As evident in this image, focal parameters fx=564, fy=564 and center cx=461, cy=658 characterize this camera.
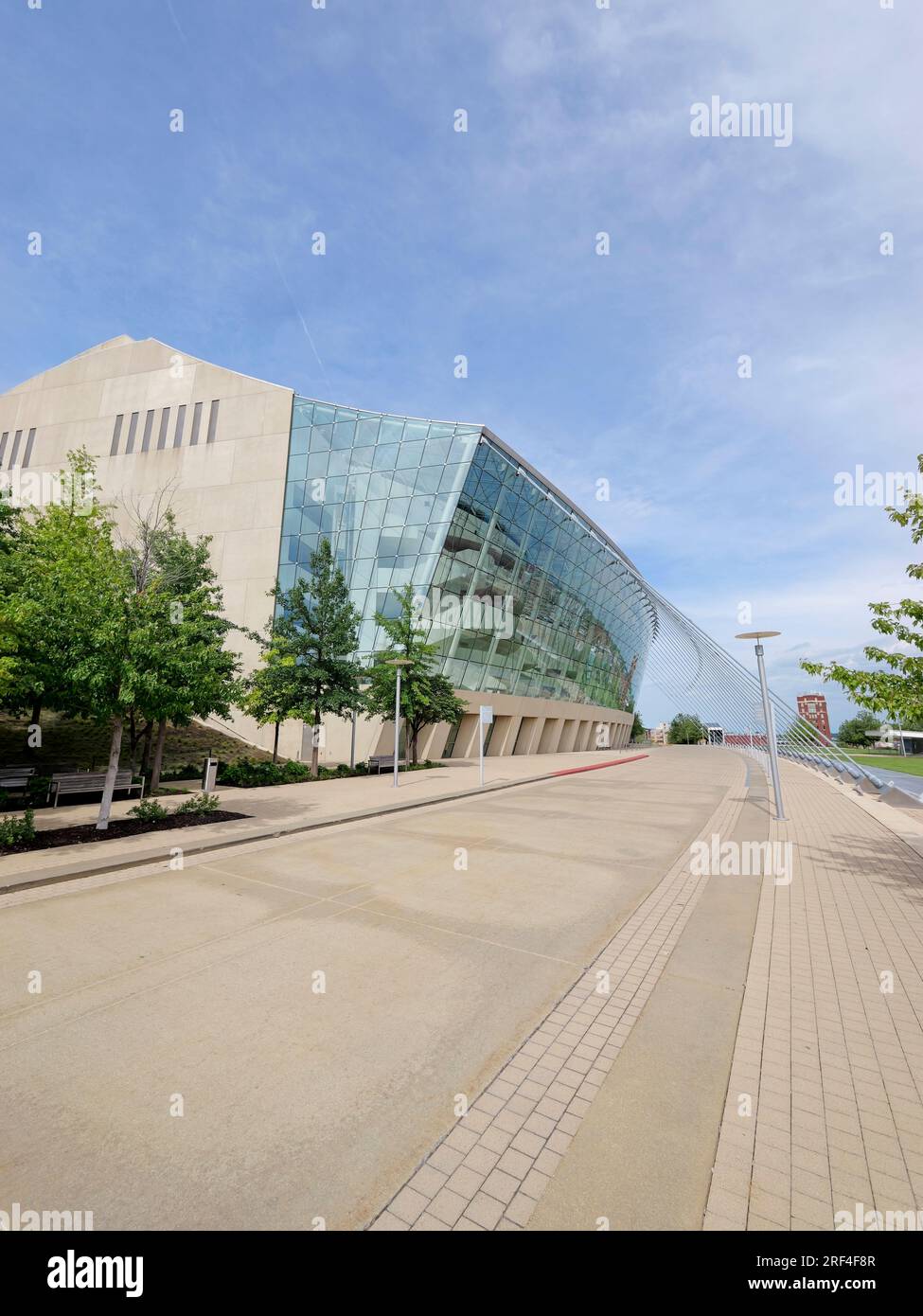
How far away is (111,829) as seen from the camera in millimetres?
10961

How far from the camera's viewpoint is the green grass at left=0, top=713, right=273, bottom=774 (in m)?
19.5

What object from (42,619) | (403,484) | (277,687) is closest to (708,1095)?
(42,619)

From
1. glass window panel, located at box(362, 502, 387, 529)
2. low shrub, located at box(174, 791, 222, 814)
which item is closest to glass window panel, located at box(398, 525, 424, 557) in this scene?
glass window panel, located at box(362, 502, 387, 529)

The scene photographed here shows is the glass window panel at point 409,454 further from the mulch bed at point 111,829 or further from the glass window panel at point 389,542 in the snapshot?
the mulch bed at point 111,829

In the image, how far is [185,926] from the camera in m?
6.43

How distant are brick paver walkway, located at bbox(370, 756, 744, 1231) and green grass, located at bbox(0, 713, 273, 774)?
16805mm

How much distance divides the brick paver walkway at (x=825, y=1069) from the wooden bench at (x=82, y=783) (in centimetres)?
1358

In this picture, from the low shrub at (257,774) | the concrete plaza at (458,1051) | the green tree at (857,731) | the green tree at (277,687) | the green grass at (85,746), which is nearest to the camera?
the concrete plaza at (458,1051)

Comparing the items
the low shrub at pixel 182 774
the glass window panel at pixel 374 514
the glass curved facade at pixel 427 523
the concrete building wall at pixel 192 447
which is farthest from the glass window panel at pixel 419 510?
the low shrub at pixel 182 774

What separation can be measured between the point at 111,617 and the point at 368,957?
323 inches

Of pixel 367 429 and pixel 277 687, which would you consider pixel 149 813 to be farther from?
pixel 367 429

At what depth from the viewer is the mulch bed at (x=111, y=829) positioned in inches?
383

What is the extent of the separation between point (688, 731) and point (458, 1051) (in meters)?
139

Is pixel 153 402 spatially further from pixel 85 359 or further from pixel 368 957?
pixel 368 957
